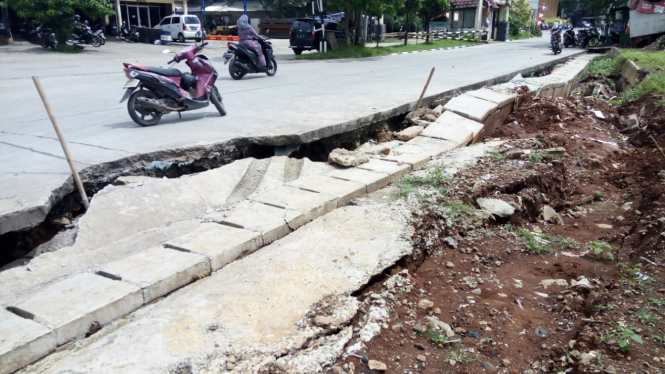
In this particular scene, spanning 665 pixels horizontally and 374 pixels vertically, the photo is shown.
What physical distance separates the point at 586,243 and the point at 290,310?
121 inches

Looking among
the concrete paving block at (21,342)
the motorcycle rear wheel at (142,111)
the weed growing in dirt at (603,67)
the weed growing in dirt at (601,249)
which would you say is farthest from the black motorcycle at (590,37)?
the concrete paving block at (21,342)

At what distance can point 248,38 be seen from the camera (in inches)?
459

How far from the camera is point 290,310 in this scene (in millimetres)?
Result: 2768

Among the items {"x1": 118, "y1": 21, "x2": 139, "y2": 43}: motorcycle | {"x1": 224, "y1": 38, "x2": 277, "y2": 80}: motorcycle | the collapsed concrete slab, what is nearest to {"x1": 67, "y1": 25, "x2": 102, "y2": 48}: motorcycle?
{"x1": 118, "y1": 21, "x2": 139, "y2": 43}: motorcycle

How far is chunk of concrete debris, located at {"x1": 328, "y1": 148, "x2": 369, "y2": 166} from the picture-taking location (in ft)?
17.0

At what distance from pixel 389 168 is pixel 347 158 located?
1.46 feet

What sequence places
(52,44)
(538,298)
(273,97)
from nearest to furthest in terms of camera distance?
1. (538,298)
2. (273,97)
3. (52,44)

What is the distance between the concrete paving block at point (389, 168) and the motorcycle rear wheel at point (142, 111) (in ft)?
9.67

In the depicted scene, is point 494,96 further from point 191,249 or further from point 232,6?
point 232,6

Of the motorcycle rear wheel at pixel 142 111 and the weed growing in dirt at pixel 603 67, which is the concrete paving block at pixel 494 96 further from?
the weed growing in dirt at pixel 603 67

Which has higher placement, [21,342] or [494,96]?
[494,96]

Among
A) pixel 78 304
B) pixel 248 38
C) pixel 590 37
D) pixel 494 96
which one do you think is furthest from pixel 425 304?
pixel 590 37

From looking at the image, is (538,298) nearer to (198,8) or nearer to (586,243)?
(586,243)

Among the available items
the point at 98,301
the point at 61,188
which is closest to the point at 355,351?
the point at 98,301
